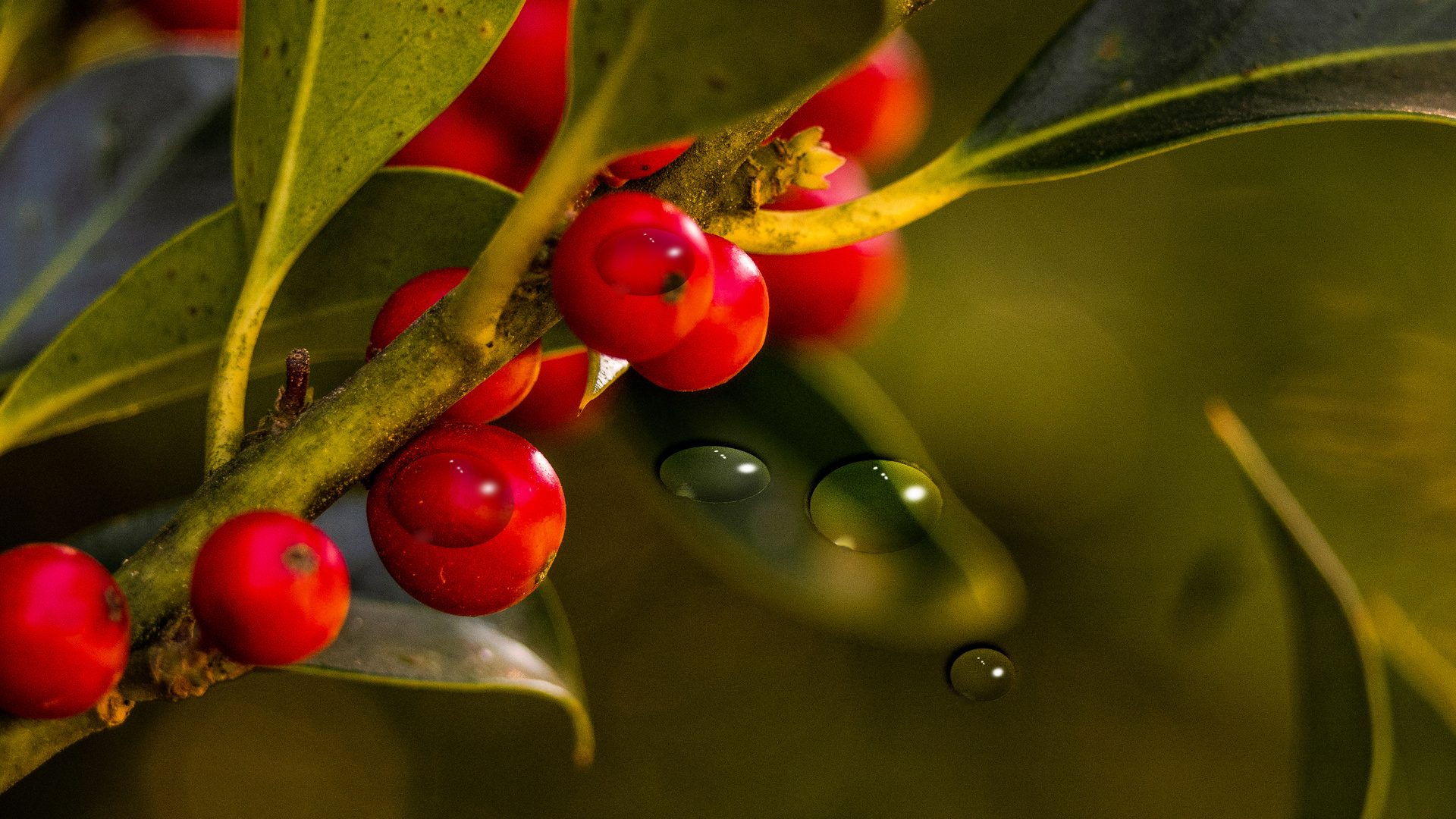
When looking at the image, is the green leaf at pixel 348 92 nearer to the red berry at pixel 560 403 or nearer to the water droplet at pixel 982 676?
the red berry at pixel 560 403

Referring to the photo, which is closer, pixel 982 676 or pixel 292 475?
pixel 292 475

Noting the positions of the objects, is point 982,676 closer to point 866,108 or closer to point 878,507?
point 878,507

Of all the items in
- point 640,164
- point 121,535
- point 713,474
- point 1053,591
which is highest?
point 640,164

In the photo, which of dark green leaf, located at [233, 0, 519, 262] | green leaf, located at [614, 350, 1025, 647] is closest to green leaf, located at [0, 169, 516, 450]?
dark green leaf, located at [233, 0, 519, 262]

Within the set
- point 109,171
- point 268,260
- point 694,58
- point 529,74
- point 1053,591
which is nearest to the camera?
point 694,58

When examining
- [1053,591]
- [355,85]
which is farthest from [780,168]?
[1053,591]

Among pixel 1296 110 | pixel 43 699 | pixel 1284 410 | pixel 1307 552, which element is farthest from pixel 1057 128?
pixel 1284 410
